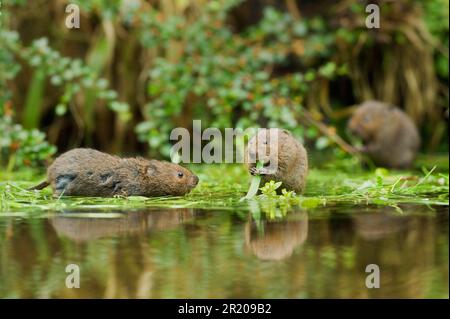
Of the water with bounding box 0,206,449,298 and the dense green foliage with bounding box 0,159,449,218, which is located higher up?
the dense green foliage with bounding box 0,159,449,218

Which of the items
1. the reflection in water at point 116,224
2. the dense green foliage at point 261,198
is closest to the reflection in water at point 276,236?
the dense green foliage at point 261,198

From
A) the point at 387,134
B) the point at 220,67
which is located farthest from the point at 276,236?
the point at 387,134

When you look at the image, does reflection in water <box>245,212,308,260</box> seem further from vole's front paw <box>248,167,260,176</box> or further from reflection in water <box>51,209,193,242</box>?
vole's front paw <box>248,167,260,176</box>

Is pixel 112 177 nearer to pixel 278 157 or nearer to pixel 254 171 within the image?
pixel 254 171

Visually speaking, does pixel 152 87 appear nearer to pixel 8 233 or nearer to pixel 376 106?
pixel 376 106

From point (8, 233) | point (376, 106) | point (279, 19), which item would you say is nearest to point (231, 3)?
point (279, 19)

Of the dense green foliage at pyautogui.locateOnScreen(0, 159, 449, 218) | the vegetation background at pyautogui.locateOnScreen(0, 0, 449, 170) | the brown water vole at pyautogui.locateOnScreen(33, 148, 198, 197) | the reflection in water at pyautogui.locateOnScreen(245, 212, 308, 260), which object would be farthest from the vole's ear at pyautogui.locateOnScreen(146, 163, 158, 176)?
the vegetation background at pyautogui.locateOnScreen(0, 0, 449, 170)

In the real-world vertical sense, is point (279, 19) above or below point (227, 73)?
above
